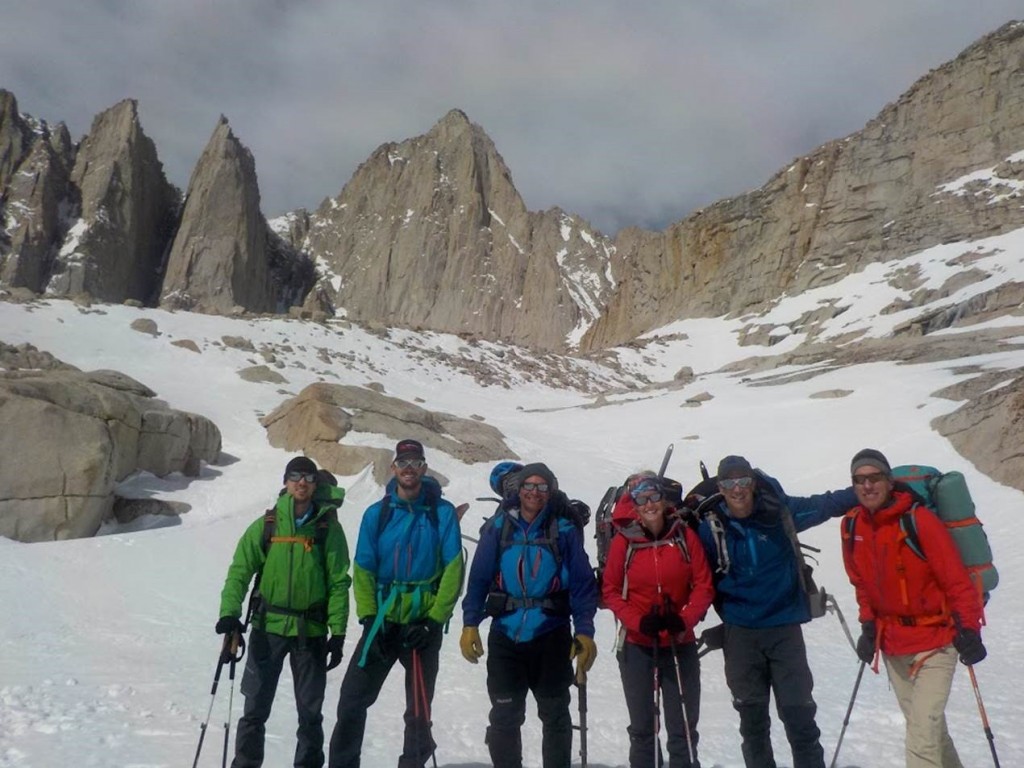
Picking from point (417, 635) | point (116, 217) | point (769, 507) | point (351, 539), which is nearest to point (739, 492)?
point (769, 507)

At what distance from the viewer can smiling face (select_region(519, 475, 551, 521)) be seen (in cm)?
425

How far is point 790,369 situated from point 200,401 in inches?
941

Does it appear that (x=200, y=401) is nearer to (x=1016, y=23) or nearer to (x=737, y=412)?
(x=737, y=412)

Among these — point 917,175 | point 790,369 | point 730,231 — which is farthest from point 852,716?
point 730,231

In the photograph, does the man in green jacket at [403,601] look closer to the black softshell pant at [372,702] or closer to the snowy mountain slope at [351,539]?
the black softshell pant at [372,702]

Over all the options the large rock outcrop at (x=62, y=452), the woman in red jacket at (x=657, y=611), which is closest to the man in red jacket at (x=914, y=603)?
the woman in red jacket at (x=657, y=611)

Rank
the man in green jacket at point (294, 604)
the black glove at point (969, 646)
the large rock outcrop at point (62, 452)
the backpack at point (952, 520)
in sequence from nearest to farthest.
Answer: the black glove at point (969, 646), the backpack at point (952, 520), the man in green jacket at point (294, 604), the large rock outcrop at point (62, 452)

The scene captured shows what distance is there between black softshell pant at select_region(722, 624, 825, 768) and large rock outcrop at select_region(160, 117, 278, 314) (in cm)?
7835

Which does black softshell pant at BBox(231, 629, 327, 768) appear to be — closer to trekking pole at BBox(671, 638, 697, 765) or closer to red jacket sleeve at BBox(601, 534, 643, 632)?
red jacket sleeve at BBox(601, 534, 643, 632)

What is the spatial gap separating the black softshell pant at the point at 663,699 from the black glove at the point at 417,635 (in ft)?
4.12

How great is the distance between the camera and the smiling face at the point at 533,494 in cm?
425

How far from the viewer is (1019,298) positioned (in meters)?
34.3

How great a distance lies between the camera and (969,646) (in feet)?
11.8

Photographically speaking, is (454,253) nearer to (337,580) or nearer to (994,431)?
(994,431)
